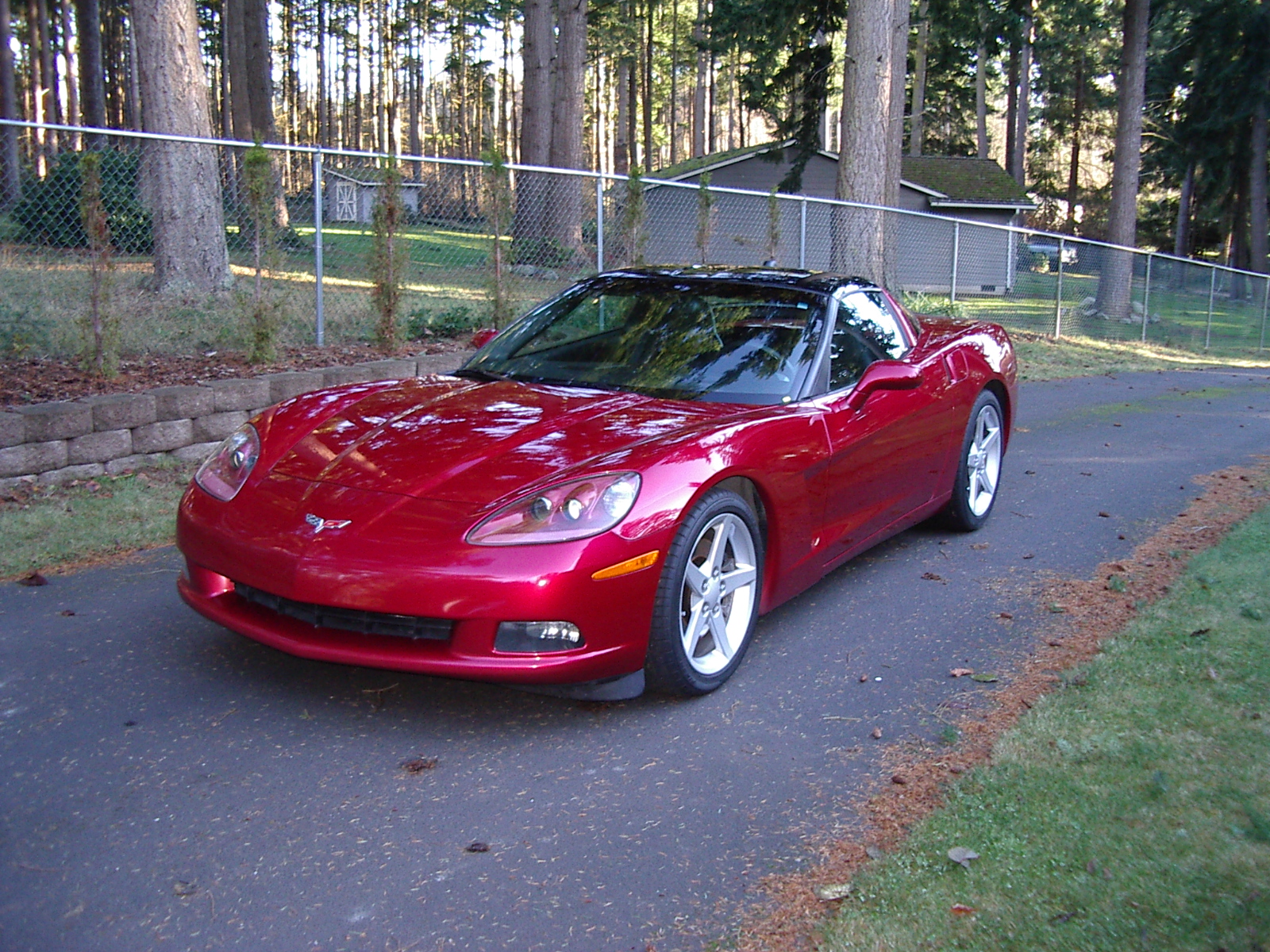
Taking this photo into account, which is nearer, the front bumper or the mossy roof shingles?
the front bumper

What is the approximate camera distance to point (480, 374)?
16.1 ft

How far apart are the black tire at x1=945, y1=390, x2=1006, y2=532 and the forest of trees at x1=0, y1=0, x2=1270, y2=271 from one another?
16.8 ft

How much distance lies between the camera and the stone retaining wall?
5969 mm

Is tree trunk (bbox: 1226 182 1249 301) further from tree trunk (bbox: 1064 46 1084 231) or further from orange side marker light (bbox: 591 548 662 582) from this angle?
orange side marker light (bbox: 591 548 662 582)

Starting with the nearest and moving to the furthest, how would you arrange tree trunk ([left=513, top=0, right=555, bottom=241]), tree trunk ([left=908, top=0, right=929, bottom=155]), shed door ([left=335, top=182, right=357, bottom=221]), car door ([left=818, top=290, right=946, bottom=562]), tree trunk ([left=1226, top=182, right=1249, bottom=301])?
car door ([left=818, top=290, right=946, bottom=562])
shed door ([left=335, top=182, right=357, bottom=221])
tree trunk ([left=513, top=0, right=555, bottom=241])
tree trunk ([left=908, top=0, right=929, bottom=155])
tree trunk ([left=1226, top=182, right=1249, bottom=301])

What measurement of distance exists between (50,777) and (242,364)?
17.6ft

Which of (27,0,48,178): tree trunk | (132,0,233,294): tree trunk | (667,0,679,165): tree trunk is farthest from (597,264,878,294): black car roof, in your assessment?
(667,0,679,165): tree trunk

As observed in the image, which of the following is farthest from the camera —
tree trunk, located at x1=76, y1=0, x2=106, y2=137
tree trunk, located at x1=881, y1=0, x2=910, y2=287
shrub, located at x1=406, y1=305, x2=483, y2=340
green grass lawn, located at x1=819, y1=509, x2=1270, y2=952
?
tree trunk, located at x1=76, y1=0, x2=106, y2=137

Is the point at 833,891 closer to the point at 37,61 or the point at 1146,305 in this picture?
the point at 1146,305

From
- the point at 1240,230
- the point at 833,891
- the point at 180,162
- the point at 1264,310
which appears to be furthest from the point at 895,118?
the point at 1240,230

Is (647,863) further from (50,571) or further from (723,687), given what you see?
(50,571)

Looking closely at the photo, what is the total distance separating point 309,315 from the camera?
880cm

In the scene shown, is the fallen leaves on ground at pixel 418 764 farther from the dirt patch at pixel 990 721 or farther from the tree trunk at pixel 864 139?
the tree trunk at pixel 864 139

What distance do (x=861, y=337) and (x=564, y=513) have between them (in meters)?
2.33
